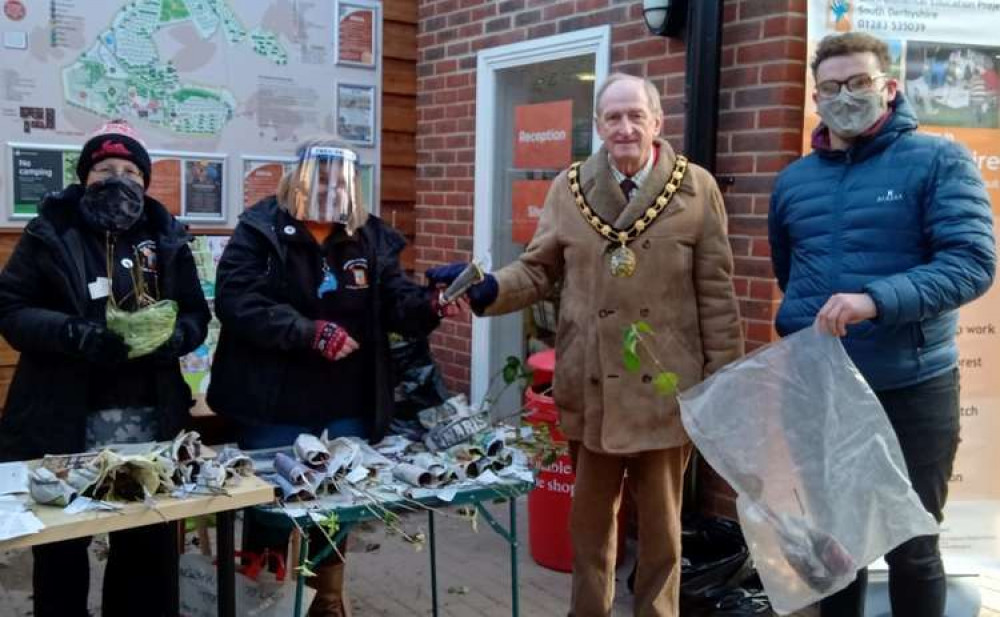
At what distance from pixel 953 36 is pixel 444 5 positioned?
2.84 metres

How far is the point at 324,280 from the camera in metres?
3.24

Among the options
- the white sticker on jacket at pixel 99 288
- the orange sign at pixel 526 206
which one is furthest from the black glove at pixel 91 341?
the orange sign at pixel 526 206

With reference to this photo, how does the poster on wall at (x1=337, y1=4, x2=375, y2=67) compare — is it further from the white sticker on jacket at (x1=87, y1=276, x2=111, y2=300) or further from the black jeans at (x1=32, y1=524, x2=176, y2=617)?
the black jeans at (x1=32, y1=524, x2=176, y2=617)

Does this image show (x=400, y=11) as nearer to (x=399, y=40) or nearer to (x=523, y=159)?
(x=399, y=40)

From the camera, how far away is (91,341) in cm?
287

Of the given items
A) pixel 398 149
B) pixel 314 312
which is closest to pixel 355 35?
Answer: pixel 398 149

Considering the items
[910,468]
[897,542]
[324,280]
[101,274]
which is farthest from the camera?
[324,280]

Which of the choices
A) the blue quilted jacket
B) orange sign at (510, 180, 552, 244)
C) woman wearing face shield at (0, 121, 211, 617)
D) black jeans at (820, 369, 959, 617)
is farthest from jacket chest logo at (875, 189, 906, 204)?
orange sign at (510, 180, 552, 244)

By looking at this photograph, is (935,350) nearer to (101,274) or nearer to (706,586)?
(706,586)

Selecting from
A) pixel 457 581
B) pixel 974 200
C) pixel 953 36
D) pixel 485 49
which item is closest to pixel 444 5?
pixel 485 49

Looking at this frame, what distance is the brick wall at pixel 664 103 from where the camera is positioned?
3.88 metres

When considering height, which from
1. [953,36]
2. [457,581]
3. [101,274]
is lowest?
[457,581]

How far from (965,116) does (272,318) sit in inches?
109

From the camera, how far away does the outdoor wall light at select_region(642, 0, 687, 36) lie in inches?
165
